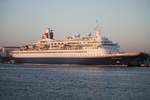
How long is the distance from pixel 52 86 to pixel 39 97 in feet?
19.6

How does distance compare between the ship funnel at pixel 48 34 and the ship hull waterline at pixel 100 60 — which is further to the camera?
the ship funnel at pixel 48 34

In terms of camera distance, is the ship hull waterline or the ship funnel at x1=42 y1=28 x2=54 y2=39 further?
the ship funnel at x1=42 y1=28 x2=54 y2=39

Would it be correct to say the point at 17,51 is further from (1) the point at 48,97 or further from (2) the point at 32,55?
(1) the point at 48,97

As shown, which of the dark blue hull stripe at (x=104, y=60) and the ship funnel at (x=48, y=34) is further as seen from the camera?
the ship funnel at (x=48, y=34)

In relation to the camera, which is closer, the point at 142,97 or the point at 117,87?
the point at 142,97

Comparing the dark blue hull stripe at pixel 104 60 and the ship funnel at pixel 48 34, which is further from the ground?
the ship funnel at pixel 48 34

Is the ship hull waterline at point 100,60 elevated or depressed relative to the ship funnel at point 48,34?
depressed

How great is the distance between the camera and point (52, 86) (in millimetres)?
30359

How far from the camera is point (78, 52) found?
216 feet

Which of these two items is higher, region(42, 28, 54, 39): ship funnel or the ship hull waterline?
region(42, 28, 54, 39): ship funnel

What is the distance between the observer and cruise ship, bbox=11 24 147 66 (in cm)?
6088

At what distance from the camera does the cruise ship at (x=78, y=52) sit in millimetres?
60875

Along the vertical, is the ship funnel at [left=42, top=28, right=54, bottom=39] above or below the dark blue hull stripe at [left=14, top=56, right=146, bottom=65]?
above

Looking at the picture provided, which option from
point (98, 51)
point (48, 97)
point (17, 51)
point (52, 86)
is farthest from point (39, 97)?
point (17, 51)
